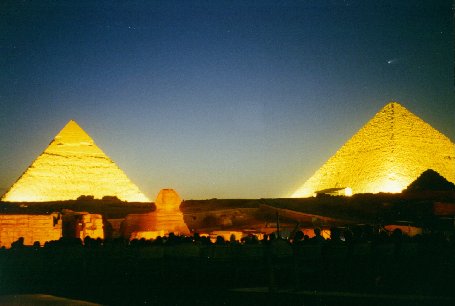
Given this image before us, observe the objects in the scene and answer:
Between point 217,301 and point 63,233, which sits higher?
point 63,233

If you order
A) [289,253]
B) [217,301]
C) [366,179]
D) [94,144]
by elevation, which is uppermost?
[94,144]

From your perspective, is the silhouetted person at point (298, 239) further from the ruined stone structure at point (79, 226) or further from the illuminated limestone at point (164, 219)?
the ruined stone structure at point (79, 226)

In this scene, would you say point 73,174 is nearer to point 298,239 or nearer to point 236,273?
point 298,239

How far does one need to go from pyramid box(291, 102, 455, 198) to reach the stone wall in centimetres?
3337

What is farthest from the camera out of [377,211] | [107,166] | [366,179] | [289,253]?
[107,166]

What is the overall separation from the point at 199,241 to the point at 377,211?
48.8ft

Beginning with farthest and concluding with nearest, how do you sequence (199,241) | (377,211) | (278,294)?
(377,211)
(199,241)
(278,294)

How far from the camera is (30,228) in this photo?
61.1ft

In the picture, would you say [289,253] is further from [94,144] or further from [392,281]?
[94,144]

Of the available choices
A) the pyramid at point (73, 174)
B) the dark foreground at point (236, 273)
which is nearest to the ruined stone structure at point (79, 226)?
the dark foreground at point (236, 273)

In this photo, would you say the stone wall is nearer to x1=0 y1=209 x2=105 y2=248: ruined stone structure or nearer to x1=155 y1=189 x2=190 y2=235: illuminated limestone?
x1=0 y1=209 x2=105 y2=248: ruined stone structure

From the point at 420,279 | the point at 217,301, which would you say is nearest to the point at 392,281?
the point at 420,279

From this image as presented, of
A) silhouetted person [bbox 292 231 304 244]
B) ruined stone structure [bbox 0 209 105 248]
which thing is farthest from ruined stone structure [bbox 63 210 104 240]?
silhouetted person [bbox 292 231 304 244]

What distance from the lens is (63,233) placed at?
1888 centimetres
